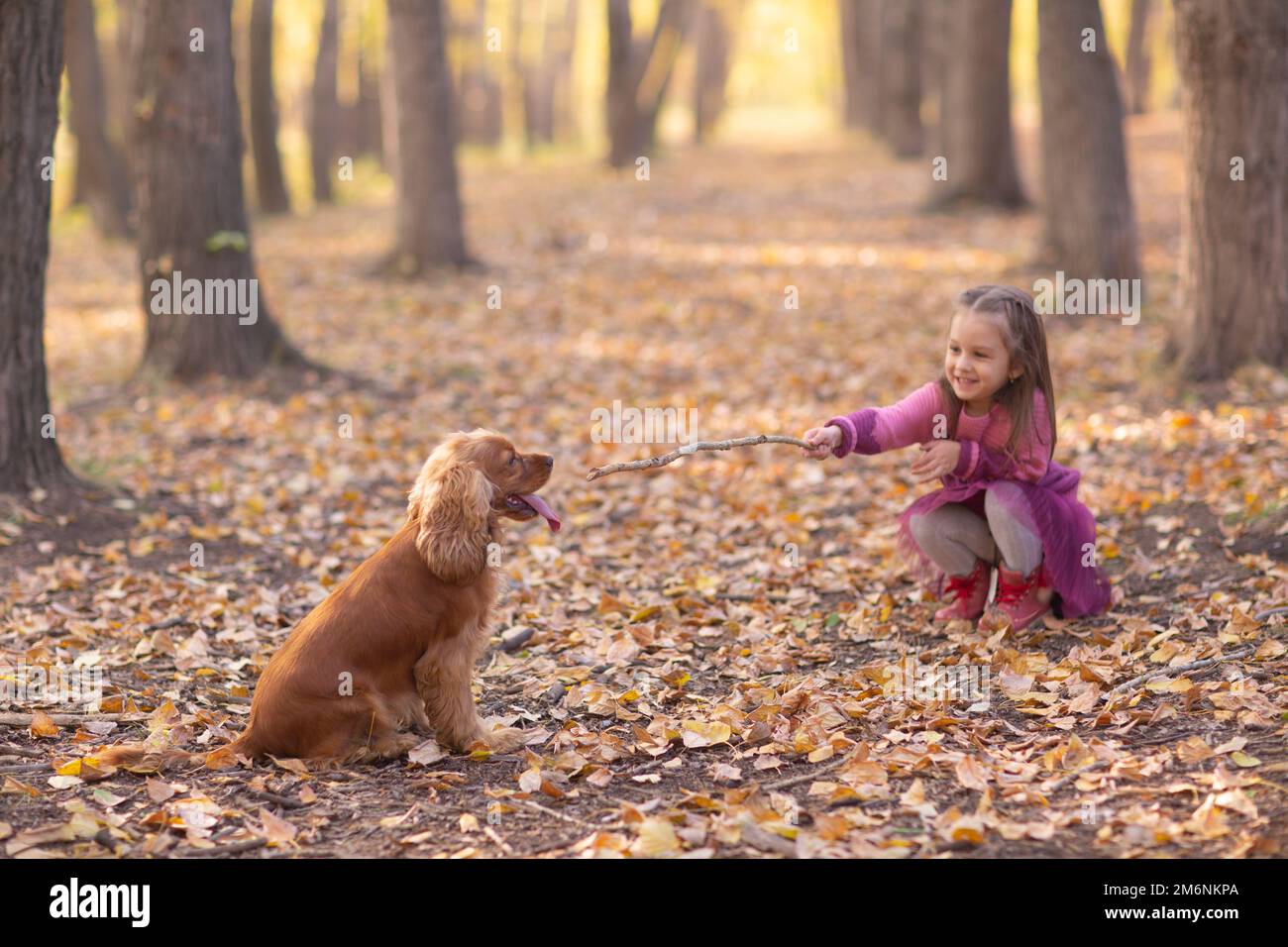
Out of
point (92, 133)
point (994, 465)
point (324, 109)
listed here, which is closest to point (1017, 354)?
point (994, 465)

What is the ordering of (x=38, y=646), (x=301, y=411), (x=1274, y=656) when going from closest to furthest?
(x=1274, y=656)
(x=38, y=646)
(x=301, y=411)

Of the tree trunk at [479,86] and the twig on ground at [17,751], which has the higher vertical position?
the tree trunk at [479,86]

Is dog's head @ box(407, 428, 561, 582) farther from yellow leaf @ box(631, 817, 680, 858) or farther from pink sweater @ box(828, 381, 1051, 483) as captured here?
pink sweater @ box(828, 381, 1051, 483)

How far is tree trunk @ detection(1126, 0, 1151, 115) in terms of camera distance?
1163 inches

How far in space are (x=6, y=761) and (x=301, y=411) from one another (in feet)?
19.6

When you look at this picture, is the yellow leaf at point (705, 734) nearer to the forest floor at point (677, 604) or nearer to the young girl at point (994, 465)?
the forest floor at point (677, 604)

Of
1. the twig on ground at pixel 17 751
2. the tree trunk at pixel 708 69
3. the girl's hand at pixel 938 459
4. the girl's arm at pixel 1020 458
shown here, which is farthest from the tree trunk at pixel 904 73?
the twig on ground at pixel 17 751

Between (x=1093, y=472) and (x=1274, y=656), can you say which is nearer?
(x=1274, y=656)

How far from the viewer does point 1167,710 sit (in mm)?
4691

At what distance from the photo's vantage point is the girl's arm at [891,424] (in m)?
5.39

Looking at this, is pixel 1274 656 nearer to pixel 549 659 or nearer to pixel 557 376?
pixel 549 659

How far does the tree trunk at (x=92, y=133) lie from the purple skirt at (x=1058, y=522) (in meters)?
18.2
